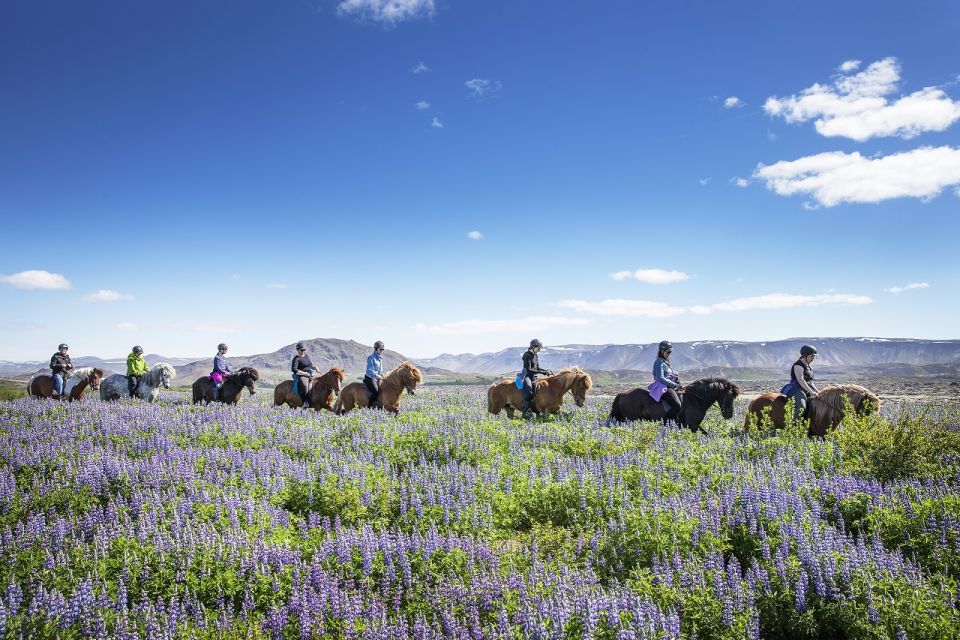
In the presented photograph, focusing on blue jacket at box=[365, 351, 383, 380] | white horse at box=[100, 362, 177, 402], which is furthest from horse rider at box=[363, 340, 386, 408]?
white horse at box=[100, 362, 177, 402]

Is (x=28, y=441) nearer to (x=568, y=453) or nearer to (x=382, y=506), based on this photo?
(x=382, y=506)

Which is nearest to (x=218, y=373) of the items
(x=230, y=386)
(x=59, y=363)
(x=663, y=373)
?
(x=230, y=386)

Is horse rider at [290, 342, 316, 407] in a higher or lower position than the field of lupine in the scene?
higher

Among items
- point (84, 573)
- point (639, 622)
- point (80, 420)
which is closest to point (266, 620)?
point (84, 573)

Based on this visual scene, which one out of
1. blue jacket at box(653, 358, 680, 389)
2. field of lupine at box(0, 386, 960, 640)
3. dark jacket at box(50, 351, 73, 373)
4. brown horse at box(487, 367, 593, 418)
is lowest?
field of lupine at box(0, 386, 960, 640)

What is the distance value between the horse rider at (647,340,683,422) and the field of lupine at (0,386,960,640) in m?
3.94

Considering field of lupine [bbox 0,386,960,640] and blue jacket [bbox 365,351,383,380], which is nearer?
field of lupine [bbox 0,386,960,640]

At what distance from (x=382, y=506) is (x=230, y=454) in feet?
12.7

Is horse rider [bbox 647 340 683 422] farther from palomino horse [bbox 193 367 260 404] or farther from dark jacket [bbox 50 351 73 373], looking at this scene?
dark jacket [bbox 50 351 73 373]

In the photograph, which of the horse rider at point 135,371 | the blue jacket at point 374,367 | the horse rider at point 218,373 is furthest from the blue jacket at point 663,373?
the horse rider at point 135,371

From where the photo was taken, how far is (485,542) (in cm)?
502

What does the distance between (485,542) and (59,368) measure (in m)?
23.1

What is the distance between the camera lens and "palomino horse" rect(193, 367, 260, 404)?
56.2 ft

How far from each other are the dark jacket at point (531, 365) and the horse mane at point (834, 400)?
7528 mm
